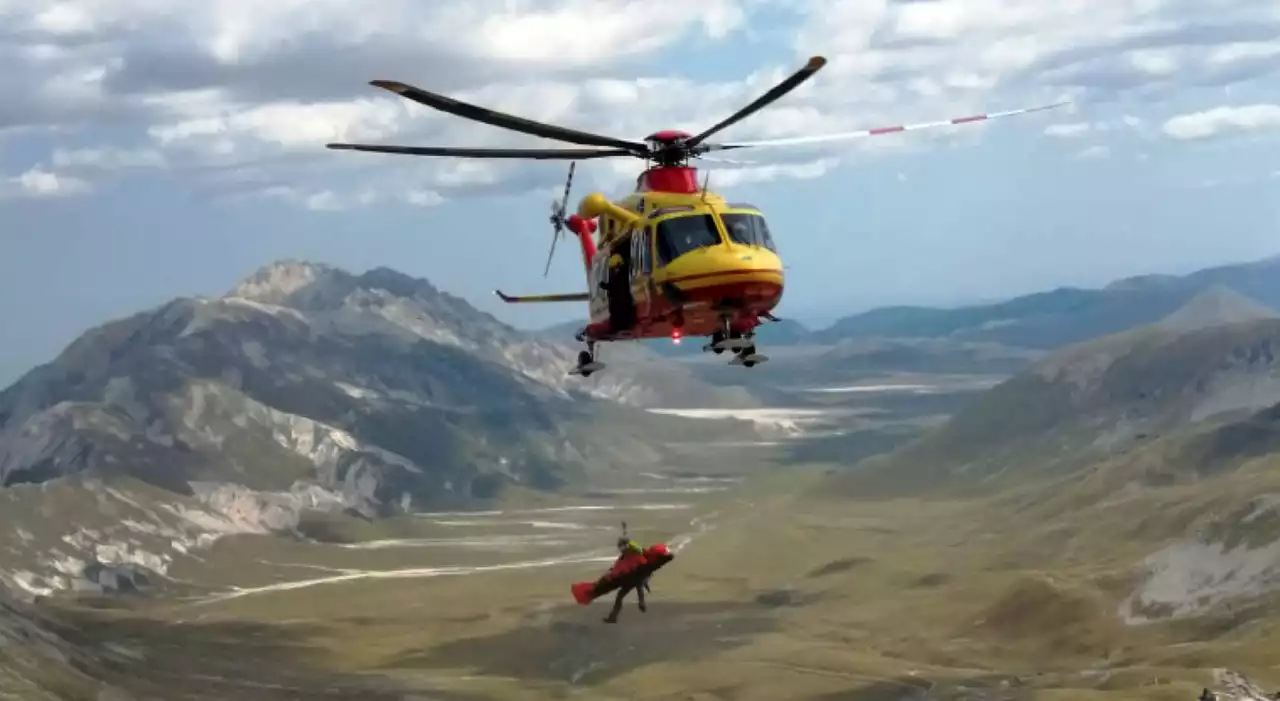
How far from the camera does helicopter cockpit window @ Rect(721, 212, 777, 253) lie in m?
60.3

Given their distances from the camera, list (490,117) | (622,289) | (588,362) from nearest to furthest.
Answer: (490,117)
(622,289)
(588,362)

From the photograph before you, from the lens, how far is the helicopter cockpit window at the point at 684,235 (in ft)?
197

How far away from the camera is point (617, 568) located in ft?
327

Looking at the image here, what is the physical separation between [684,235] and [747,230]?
2.62 m

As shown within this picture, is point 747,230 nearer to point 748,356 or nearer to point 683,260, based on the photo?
point 683,260

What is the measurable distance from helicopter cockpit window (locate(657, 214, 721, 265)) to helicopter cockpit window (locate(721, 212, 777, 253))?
64 cm

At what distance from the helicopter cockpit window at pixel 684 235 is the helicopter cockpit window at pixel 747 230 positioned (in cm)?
64

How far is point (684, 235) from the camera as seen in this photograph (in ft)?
198

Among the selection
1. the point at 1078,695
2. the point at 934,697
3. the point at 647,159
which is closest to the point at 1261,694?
the point at 1078,695

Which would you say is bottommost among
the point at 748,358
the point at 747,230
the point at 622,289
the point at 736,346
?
the point at 748,358

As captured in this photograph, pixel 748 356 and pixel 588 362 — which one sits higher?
pixel 588 362

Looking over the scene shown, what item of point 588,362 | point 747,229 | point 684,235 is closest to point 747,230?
point 747,229

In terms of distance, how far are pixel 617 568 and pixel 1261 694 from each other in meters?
79.2

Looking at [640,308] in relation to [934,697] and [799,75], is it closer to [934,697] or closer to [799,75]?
[799,75]
